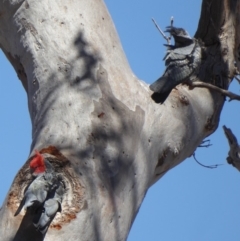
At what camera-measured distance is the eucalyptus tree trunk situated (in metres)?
2.64

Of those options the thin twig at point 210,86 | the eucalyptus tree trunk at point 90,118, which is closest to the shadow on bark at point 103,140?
the eucalyptus tree trunk at point 90,118

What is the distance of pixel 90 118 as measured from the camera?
285cm

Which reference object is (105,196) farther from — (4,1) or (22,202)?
(4,1)

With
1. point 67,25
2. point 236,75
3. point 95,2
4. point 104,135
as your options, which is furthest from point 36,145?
point 236,75

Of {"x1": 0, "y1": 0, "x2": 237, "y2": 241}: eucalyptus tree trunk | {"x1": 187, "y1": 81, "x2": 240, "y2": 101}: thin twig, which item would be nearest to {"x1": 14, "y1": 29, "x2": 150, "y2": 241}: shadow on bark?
{"x1": 0, "y1": 0, "x2": 237, "y2": 241}: eucalyptus tree trunk

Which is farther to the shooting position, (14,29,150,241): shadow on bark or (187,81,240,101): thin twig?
(187,81,240,101): thin twig

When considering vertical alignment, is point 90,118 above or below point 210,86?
below

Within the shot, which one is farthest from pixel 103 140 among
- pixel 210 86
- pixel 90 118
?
pixel 210 86

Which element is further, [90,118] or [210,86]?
[210,86]

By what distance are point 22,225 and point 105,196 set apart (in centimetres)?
32

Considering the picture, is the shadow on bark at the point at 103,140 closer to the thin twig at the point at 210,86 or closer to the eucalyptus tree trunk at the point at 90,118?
the eucalyptus tree trunk at the point at 90,118

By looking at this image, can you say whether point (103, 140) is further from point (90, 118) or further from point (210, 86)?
point (210, 86)

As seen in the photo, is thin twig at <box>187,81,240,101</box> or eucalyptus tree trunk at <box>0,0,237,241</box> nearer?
eucalyptus tree trunk at <box>0,0,237,241</box>

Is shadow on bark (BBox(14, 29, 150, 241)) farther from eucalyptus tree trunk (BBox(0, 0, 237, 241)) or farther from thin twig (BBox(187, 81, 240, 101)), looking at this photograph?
thin twig (BBox(187, 81, 240, 101))
